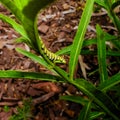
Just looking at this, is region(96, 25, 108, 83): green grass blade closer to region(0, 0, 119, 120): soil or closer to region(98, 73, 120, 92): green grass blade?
region(98, 73, 120, 92): green grass blade

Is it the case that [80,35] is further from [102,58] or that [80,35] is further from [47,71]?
[47,71]

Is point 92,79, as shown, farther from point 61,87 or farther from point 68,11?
point 68,11

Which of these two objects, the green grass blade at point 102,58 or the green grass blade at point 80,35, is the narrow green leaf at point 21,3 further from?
the green grass blade at point 102,58

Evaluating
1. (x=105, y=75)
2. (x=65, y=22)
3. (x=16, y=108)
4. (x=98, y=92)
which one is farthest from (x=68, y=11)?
(x=98, y=92)

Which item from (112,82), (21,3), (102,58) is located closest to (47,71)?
(102,58)

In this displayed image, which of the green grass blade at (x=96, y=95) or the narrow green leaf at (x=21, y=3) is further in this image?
the green grass blade at (x=96, y=95)

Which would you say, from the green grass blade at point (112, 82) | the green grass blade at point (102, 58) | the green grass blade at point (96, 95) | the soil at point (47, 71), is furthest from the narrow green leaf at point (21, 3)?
the soil at point (47, 71)
